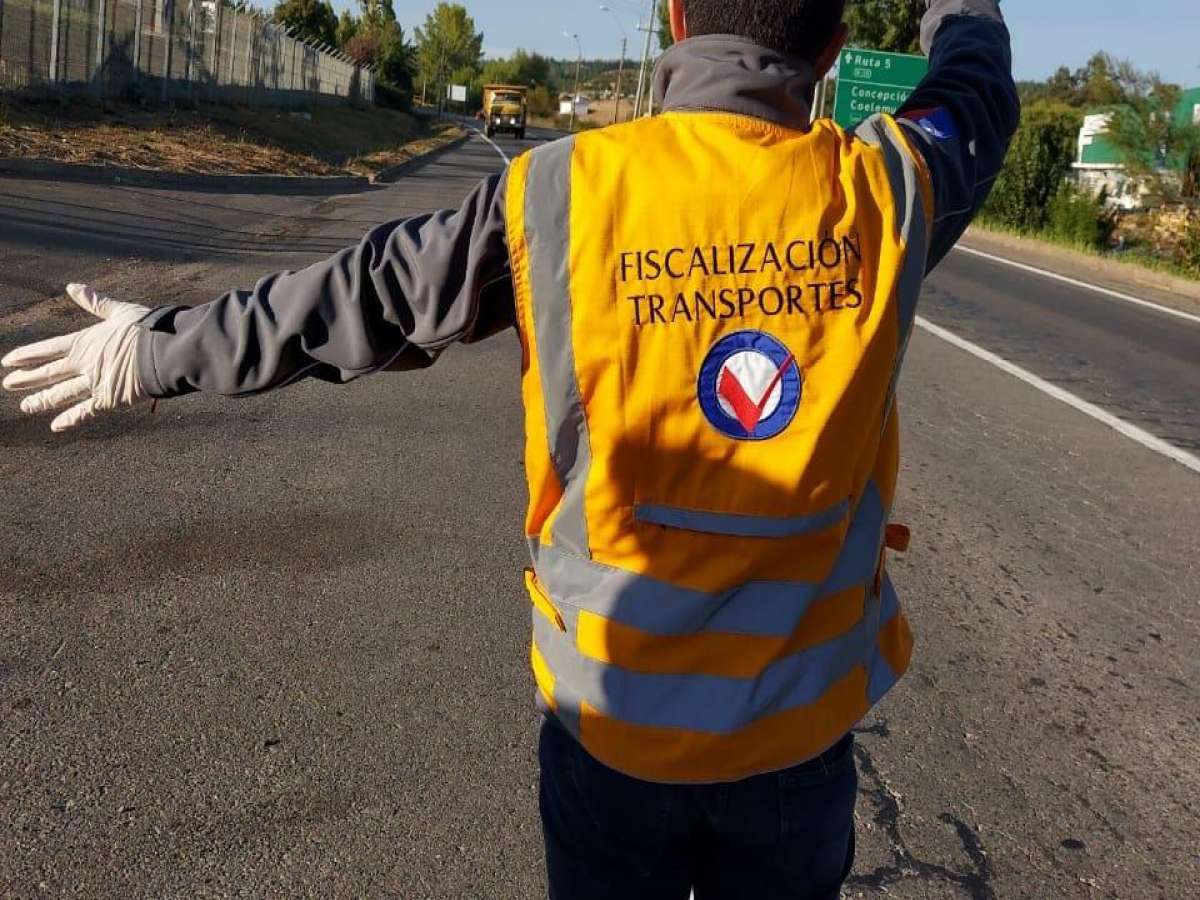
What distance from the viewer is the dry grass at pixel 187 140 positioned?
1784cm

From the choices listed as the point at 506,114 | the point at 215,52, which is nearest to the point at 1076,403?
the point at 215,52

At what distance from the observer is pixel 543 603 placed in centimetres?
174

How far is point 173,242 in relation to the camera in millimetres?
13125

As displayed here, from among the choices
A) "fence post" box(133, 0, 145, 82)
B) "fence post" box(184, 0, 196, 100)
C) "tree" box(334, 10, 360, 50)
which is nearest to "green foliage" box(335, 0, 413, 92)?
"tree" box(334, 10, 360, 50)

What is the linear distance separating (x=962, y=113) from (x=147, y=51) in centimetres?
2632

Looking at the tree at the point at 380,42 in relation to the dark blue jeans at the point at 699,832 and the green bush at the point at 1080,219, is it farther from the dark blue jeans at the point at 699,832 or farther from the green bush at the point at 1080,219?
the dark blue jeans at the point at 699,832

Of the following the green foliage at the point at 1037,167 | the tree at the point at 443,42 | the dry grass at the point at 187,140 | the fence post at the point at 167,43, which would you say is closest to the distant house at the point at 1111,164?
the green foliage at the point at 1037,167

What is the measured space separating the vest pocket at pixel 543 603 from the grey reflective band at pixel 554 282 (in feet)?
0.73

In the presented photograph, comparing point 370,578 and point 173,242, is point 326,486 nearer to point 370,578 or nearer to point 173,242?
point 370,578

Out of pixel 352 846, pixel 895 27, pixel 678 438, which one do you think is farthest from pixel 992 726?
pixel 895 27

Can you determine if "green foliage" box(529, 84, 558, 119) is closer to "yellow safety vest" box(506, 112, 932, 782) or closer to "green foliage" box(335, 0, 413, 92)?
"green foliage" box(335, 0, 413, 92)

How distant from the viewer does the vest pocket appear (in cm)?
169

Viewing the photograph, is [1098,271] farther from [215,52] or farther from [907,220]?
[907,220]

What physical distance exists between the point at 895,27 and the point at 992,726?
3725 centimetres
